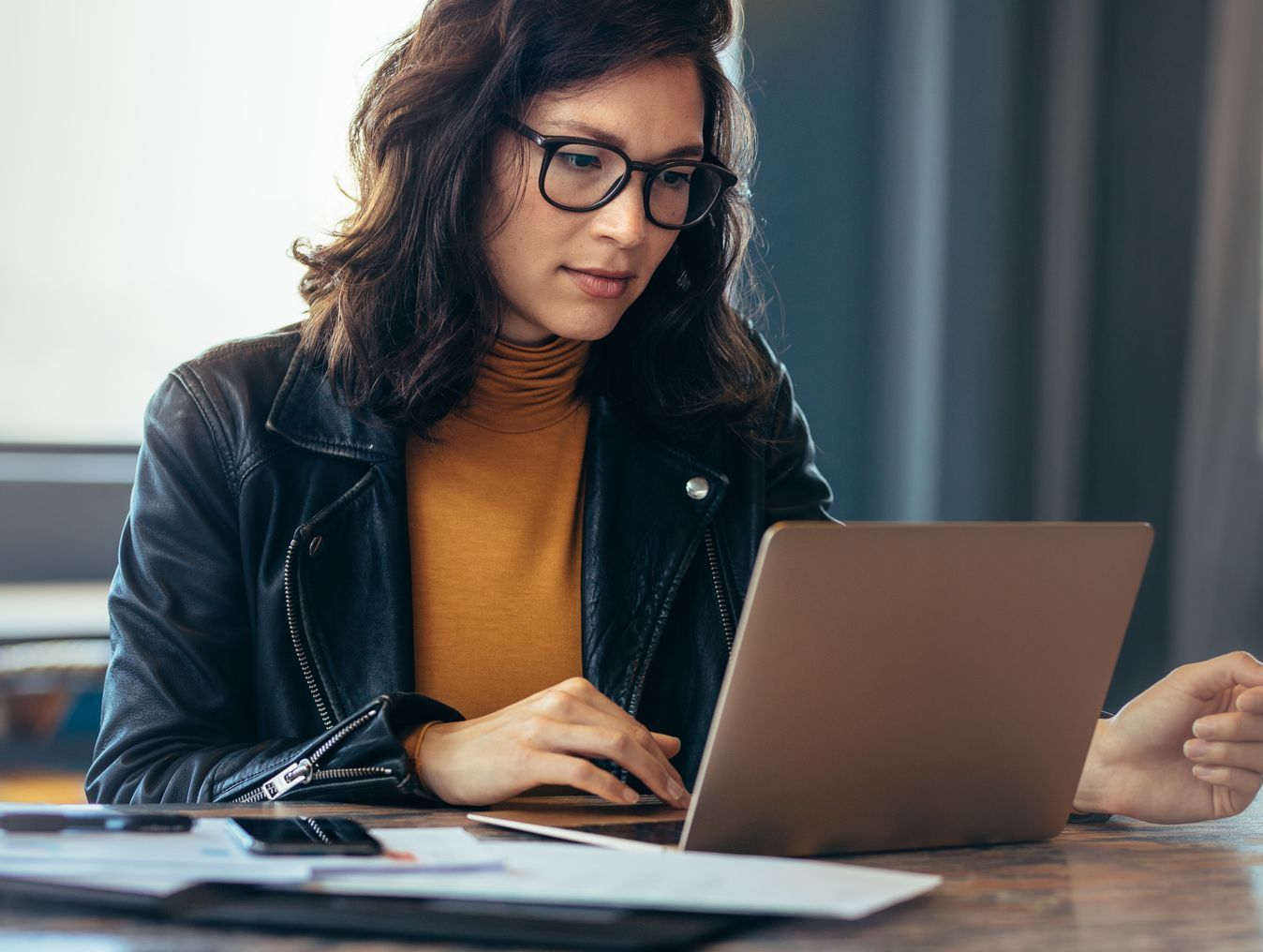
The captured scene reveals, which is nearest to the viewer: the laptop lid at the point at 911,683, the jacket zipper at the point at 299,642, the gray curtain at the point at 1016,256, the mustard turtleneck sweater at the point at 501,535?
the laptop lid at the point at 911,683

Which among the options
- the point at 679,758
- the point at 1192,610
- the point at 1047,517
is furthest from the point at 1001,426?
the point at 679,758

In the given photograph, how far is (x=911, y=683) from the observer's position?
807 millimetres

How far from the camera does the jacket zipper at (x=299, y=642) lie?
130cm

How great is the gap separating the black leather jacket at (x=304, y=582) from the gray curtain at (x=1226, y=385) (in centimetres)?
207

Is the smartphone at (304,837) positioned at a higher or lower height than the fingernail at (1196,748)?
higher

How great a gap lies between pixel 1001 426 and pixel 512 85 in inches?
86.0

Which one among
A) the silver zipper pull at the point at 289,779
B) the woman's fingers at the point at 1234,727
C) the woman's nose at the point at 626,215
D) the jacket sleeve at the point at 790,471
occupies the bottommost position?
the silver zipper pull at the point at 289,779

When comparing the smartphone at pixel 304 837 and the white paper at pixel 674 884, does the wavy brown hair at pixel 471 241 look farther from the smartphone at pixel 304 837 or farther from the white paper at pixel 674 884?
the white paper at pixel 674 884

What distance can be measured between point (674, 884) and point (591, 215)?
849 mm

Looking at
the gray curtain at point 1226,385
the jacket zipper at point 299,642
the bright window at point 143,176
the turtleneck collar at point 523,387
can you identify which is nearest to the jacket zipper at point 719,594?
the turtleneck collar at point 523,387

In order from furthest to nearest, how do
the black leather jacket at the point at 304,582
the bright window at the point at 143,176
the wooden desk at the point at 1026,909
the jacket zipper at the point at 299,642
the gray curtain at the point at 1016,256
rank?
1. the bright window at the point at 143,176
2. the gray curtain at the point at 1016,256
3. the jacket zipper at the point at 299,642
4. the black leather jacket at the point at 304,582
5. the wooden desk at the point at 1026,909

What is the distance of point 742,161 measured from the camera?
1681mm

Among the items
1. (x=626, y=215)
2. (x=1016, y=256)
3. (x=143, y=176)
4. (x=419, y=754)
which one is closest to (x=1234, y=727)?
(x=419, y=754)

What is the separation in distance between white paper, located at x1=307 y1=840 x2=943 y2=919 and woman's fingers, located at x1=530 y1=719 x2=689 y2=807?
19 cm
